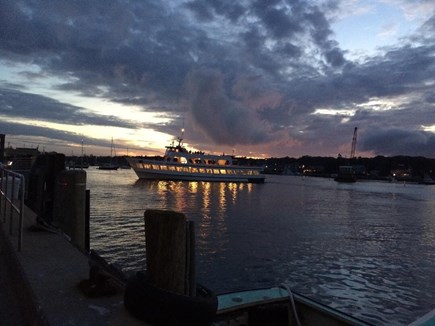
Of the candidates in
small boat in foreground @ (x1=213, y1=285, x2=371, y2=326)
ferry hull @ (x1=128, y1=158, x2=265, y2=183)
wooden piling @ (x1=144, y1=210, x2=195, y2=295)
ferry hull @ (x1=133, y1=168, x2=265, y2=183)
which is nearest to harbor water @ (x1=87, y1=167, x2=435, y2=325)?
small boat in foreground @ (x1=213, y1=285, x2=371, y2=326)

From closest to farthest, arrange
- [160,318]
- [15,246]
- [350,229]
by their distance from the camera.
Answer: [160,318], [15,246], [350,229]

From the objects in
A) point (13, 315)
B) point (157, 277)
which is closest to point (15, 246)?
Answer: point (13, 315)

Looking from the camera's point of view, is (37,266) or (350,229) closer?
(37,266)

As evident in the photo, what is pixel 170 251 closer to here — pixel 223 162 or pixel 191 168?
pixel 191 168

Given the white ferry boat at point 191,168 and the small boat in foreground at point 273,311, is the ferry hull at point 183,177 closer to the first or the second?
the white ferry boat at point 191,168

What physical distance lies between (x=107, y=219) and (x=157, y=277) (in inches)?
931

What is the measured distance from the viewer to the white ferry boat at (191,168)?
297ft

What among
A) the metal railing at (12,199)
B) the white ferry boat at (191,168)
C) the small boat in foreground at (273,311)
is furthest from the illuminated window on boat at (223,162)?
the small boat in foreground at (273,311)

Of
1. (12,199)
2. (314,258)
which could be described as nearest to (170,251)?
(12,199)

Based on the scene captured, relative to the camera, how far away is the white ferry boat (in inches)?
3563

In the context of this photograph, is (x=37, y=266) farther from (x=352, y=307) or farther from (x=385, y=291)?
(x=385, y=291)

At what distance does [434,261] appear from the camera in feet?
59.6

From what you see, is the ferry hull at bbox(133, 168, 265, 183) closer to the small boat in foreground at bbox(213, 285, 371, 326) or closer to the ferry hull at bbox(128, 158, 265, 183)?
the ferry hull at bbox(128, 158, 265, 183)

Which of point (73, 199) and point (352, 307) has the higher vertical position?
point (73, 199)
